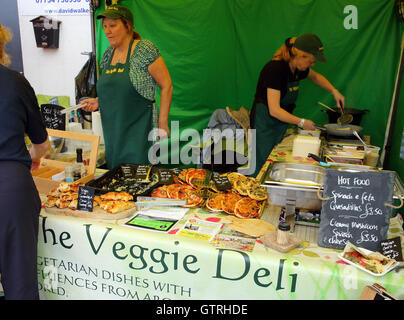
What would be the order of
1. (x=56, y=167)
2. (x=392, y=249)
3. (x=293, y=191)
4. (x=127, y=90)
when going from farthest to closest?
(x=127, y=90)
(x=56, y=167)
(x=293, y=191)
(x=392, y=249)

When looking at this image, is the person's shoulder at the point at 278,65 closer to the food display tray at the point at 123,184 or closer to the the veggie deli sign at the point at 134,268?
the food display tray at the point at 123,184

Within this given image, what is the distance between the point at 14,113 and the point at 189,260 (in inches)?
40.7

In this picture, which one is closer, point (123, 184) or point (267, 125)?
point (123, 184)

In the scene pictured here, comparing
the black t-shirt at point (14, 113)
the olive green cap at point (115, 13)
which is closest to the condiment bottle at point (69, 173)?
the black t-shirt at point (14, 113)

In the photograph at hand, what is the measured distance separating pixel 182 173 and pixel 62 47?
399cm

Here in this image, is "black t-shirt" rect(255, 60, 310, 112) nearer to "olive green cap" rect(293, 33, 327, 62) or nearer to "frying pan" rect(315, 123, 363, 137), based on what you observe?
"olive green cap" rect(293, 33, 327, 62)

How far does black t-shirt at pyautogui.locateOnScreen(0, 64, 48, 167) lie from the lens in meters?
1.49

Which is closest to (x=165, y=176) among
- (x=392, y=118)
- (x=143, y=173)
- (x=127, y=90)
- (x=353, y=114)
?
(x=143, y=173)

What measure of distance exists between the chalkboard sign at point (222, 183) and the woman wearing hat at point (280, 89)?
135 cm

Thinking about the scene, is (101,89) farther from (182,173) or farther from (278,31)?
(278,31)

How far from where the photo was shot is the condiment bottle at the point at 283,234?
4.88ft

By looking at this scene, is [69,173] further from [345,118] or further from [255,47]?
[255,47]

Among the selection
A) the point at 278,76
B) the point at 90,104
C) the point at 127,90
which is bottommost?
the point at 90,104

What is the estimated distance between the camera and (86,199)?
1.77m
